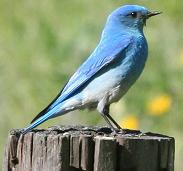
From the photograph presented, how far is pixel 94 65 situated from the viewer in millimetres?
7078

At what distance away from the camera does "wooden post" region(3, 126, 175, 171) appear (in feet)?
17.0

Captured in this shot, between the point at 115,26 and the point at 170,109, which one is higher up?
the point at 115,26

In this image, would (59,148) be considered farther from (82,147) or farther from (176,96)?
(176,96)

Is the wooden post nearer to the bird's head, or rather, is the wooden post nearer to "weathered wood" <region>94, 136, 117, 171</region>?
"weathered wood" <region>94, 136, 117, 171</region>

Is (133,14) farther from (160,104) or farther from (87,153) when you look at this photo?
(87,153)

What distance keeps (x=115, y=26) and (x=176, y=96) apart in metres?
2.29

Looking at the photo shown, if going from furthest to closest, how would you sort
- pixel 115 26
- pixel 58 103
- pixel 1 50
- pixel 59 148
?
pixel 1 50
pixel 115 26
pixel 58 103
pixel 59 148

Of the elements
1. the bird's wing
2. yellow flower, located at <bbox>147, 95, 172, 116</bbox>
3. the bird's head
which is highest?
the bird's head

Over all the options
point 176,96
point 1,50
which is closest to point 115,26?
point 176,96

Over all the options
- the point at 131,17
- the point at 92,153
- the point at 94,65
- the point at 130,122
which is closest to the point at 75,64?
the point at 130,122

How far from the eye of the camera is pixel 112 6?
10.3m

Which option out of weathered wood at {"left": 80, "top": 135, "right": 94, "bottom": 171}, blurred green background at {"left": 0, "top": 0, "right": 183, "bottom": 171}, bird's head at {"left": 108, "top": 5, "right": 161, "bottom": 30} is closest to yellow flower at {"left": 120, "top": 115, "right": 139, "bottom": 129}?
blurred green background at {"left": 0, "top": 0, "right": 183, "bottom": 171}

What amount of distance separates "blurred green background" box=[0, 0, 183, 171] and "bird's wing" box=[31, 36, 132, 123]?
7.18 feet

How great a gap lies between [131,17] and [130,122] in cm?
204
